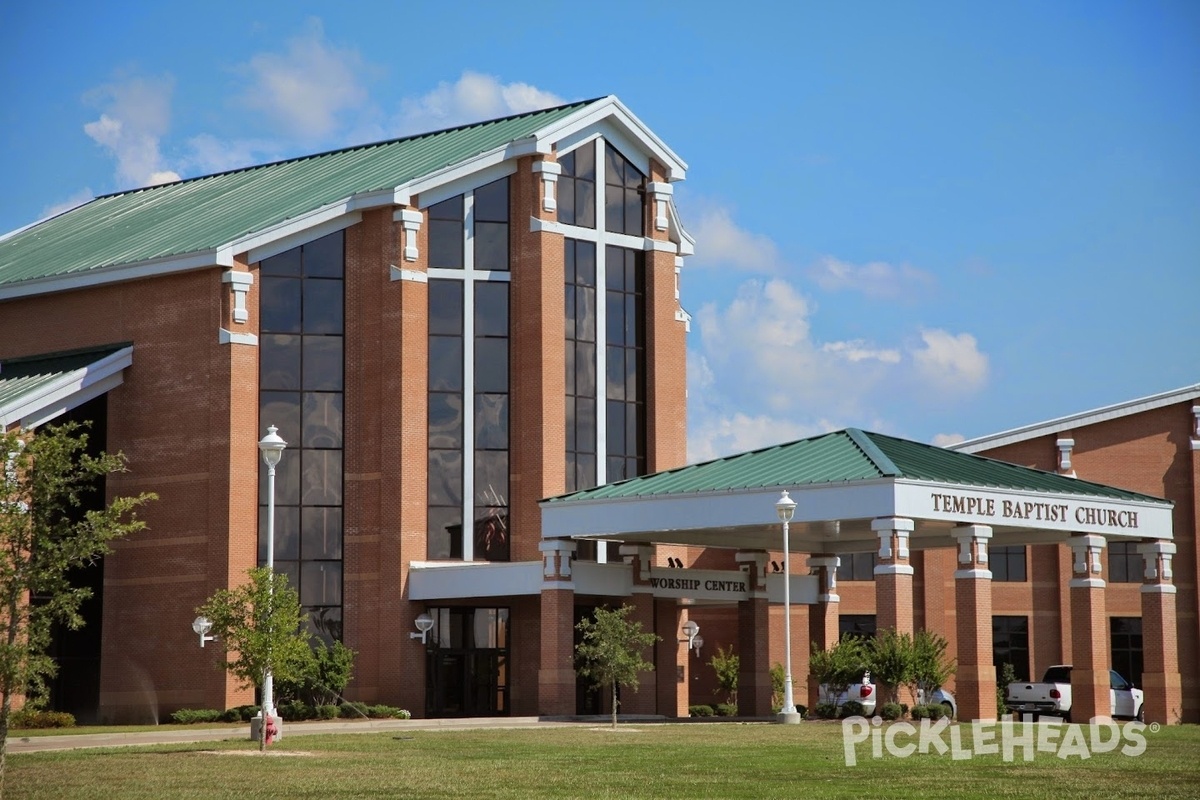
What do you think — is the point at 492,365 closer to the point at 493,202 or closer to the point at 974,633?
the point at 493,202

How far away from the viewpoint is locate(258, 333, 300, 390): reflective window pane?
55.6 metres

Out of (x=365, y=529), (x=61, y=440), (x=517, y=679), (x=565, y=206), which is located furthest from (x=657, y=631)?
(x=61, y=440)

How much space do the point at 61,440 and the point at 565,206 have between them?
113ft

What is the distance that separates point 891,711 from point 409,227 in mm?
21696

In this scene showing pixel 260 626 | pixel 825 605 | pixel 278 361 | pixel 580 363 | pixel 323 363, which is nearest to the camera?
pixel 260 626

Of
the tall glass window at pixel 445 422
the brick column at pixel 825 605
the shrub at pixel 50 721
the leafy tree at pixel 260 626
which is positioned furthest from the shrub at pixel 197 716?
the brick column at pixel 825 605

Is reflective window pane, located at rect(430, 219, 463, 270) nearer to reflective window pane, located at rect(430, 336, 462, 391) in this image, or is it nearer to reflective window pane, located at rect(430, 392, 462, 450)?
reflective window pane, located at rect(430, 336, 462, 391)

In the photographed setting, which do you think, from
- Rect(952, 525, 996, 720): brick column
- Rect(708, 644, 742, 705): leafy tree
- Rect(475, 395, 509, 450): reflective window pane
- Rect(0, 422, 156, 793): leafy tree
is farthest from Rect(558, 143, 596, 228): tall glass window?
Rect(0, 422, 156, 793): leafy tree

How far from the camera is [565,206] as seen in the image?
193 feet

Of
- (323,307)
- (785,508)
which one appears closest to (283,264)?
(323,307)

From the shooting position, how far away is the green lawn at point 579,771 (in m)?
Answer: 25.4

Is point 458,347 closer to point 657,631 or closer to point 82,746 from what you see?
point 657,631

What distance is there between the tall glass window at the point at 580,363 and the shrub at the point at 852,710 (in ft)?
47.0

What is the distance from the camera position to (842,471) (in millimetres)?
45969
